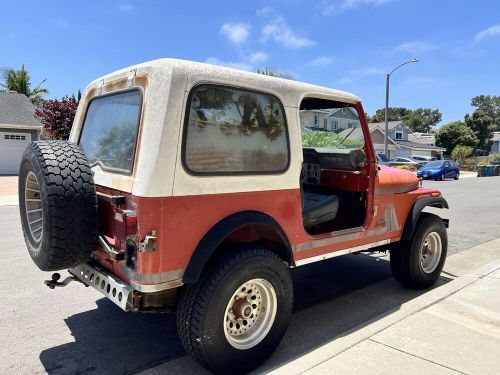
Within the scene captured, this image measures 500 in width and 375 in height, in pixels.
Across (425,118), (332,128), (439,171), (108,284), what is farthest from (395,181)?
(425,118)

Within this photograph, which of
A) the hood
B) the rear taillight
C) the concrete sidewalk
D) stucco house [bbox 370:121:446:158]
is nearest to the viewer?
the rear taillight

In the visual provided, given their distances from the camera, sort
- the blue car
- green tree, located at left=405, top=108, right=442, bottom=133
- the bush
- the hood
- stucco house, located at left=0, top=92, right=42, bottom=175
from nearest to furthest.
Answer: the hood, the bush, stucco house, located at left=0, top=92, right=42, bottom=175, the blue car, green tree, located at left=405, top=108, right=442, bottom=133

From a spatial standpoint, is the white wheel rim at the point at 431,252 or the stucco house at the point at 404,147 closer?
the white wheel rim at the point at 431,252

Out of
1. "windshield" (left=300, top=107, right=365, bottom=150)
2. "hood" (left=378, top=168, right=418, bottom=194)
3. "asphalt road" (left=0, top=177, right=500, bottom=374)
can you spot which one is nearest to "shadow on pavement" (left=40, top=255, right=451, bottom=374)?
"asphalt road" (left=0, top=177, right=500, bottom=374)

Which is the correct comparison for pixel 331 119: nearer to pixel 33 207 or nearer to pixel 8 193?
pixel 33 207

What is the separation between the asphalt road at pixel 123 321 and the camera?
3369 mm

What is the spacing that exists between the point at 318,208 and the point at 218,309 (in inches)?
66.3

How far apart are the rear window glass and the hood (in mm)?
2531

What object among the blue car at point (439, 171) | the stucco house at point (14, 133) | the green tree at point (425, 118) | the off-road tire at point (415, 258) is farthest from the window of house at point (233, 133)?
the green tree at point (425, 118)

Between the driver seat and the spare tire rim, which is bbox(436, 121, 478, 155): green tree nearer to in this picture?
the driver seat

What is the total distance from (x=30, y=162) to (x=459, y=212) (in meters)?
11.7

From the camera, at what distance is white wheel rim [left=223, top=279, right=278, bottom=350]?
123 inches

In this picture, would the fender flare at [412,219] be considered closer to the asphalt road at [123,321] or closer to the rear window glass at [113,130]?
the asphalt road at [123,321]

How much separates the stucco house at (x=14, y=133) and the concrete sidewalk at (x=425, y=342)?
2308 cm
